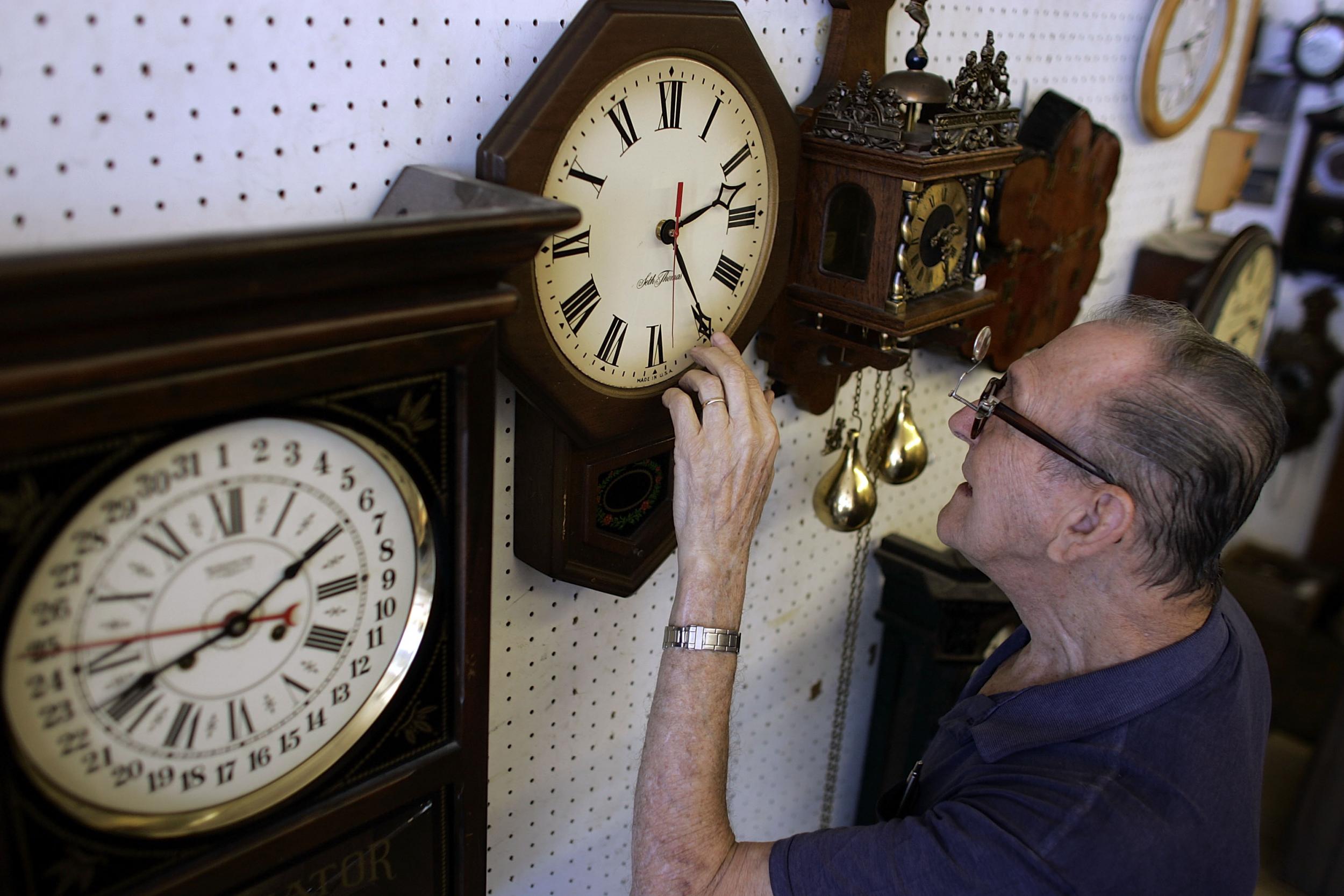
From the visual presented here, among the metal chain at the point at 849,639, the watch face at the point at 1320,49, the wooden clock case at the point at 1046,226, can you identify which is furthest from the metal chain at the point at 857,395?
the watch face at the point at 1320,49

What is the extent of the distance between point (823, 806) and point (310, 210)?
169cm

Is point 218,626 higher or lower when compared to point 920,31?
lower

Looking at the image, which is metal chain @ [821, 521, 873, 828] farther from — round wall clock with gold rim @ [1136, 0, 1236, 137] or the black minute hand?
round wall clock with gold rim @ [1136, 0, 1236, 137]

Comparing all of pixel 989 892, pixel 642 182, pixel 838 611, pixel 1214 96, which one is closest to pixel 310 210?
pixel 642 182

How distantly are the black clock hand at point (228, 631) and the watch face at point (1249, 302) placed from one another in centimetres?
210

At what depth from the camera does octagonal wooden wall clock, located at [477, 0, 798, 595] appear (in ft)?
3.29

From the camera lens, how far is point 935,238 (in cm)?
136

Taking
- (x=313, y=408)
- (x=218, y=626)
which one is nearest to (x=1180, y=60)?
(x=313, y=408)

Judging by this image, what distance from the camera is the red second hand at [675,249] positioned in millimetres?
1146

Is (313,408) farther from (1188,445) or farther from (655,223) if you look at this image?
(1188,445)

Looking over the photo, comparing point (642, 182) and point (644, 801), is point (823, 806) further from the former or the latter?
point (642, 182)

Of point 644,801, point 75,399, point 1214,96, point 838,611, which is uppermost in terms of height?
point 1214,96

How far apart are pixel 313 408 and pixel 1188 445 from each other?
91cm

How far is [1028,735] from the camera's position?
1207 millimetres
